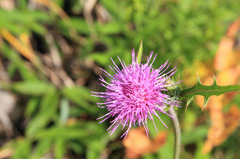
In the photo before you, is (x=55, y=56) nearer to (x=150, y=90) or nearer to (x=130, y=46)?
(x=130, y=46)

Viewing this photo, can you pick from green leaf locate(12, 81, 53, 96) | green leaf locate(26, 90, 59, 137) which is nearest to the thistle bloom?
green leaf locate(26, 90, 59, 137)

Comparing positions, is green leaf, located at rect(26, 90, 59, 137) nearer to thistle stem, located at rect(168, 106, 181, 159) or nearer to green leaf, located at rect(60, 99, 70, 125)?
green leaf, located at rect(60, 99, 70, 125)

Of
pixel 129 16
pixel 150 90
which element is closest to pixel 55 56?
pixel 129 16

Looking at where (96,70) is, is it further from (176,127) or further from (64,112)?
(176,127)

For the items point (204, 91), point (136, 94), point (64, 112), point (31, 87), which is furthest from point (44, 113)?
point (204, 91)

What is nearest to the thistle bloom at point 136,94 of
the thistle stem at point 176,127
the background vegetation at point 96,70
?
the thistle stem at point 176,127

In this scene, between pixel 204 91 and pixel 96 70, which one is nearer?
pixel 204 91

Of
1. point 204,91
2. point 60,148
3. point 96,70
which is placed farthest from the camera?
point 96,70

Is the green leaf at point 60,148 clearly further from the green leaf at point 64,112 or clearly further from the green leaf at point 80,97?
the green leaf at point 80,97

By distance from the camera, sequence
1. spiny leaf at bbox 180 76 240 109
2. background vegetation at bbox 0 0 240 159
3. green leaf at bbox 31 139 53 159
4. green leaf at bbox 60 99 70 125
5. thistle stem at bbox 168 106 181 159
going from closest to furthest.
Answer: spiny leaf at bbox 180 76 240 109 → thistle stem at bbox 168 106 181 159 → background vegetation at bbox 0 0 240 159 → green leaf at bbox 31 139 53 159 → green leaf at bbox 60 99 70 125
